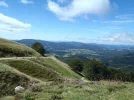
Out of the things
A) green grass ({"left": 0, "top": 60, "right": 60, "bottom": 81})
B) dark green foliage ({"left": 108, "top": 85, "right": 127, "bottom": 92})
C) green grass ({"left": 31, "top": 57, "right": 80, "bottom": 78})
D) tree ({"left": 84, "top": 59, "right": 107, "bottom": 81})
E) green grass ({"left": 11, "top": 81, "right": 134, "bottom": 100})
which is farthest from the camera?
tree ({"left": 84, "top": 59, "right": 107, "bottom": 81})

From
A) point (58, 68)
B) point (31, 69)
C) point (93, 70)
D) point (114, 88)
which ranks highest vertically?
point (114, 88)

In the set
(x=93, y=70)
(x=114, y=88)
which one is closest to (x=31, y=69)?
(x=114, y=88)

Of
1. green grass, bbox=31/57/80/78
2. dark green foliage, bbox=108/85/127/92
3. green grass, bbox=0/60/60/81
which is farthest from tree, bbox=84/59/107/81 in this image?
dark green foliage, bbox=108/85/127/92

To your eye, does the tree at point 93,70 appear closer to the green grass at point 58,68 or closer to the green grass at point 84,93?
the green grass at point 58,68

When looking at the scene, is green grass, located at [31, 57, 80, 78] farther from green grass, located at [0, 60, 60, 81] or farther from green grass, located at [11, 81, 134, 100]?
green grass, located at [11, 81, 134, 100]

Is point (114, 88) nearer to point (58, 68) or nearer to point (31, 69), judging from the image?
point (31, 69)

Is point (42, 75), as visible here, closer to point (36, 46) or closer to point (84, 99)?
point (84, 99)

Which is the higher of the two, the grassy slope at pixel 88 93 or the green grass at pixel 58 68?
the grassy slope at pixel 88 93

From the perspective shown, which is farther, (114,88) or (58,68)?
(58,68)

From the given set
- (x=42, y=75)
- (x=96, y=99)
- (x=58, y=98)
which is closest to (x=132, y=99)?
(x=96, y=99)

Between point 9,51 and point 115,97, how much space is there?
58.5 meters

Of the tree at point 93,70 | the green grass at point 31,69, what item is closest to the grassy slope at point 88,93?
the green grass at point 31,69

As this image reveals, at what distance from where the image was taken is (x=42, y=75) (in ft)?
160

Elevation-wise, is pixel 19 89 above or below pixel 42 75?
above
